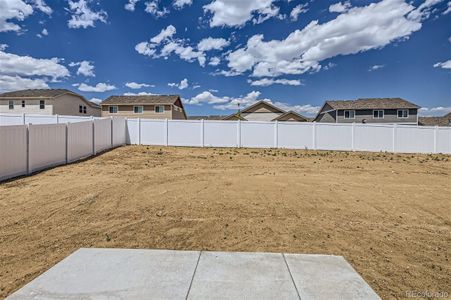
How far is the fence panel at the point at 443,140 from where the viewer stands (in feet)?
56.2

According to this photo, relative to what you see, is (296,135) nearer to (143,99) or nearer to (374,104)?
(143,99)

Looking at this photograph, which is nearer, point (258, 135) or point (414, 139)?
point (258, 135)

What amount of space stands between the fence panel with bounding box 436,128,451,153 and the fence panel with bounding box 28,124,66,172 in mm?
20982

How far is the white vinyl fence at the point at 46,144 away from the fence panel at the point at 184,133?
4.03 meters

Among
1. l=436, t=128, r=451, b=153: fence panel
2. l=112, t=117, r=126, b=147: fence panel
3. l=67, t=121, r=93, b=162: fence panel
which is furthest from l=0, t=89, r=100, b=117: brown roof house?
l=436, t=128, r=451, b=153: fence panel

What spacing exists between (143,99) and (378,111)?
3051 cm

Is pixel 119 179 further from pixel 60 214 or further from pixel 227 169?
pixel 227 169

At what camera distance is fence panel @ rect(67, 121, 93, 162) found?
10.6 meters

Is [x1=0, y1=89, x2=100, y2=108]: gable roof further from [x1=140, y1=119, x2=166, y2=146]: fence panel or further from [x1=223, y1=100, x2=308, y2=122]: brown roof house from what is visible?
[x1=223, y1=100, x2=308, y2=122]: brown roof house

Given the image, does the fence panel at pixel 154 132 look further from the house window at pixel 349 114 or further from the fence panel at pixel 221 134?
the house window at pixel 349 114

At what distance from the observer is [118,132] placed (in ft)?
51.7

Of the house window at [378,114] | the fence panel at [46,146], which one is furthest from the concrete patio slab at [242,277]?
the house window at [378,114]

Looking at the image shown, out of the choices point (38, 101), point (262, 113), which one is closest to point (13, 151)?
point (38, 101)

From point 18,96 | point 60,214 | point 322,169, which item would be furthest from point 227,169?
point 18,96
